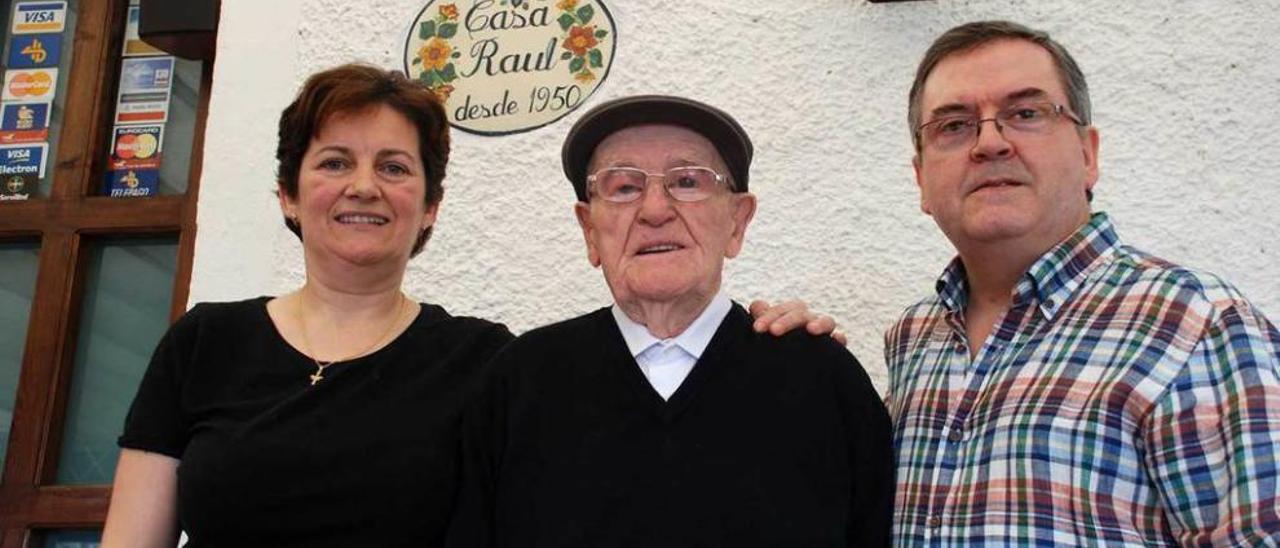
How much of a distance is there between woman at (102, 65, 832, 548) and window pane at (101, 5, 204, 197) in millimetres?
1687

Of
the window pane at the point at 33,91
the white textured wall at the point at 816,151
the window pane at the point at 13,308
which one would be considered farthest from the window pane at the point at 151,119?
the white textured wall at the point at 816,151

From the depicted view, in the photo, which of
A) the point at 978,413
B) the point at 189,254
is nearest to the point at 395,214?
the point at 978,413

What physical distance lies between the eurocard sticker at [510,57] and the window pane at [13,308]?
1.49m

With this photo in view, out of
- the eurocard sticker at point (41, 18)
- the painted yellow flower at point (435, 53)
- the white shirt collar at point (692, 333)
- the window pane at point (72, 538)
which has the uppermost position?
the eurocard sticker at point (41, 18)

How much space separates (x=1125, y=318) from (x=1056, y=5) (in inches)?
61.1

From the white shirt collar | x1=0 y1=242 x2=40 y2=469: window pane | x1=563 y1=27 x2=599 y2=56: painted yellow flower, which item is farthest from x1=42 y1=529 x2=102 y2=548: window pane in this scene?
the white shirt collar

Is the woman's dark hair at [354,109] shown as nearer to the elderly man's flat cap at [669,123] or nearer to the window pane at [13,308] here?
the elderly man's flat cap at [669,123]

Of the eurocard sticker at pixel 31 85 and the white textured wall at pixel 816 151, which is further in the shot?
the eurocard sticker at pixel 31 85

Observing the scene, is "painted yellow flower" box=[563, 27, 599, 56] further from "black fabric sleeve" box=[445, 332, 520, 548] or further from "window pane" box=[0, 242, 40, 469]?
"window pane" box=[0, 242, 40, 469]

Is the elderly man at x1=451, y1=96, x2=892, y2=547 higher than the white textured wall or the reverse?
the reverse

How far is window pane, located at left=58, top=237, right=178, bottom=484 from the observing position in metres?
3.87

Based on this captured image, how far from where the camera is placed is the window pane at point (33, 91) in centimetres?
403

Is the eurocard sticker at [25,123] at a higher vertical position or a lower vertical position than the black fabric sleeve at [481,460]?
higher

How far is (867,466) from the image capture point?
200 centimetres
